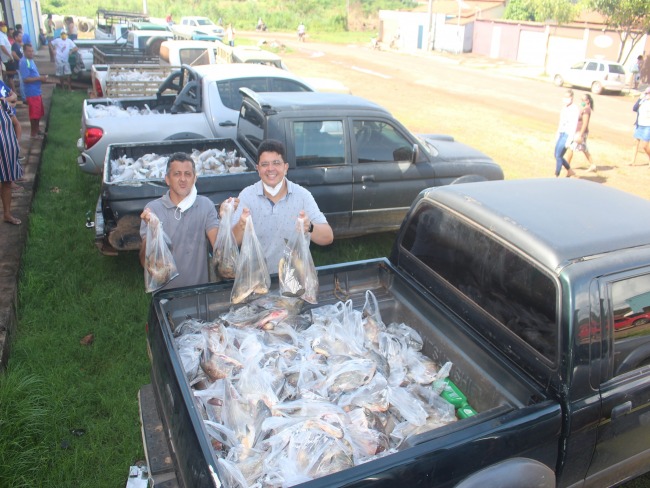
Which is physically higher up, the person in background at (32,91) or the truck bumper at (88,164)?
the person in background at (32,91)

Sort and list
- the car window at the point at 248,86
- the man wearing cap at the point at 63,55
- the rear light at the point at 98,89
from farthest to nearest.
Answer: the man wearing cap at the point at 63,55 < the rear light at the point at 98,89 < the car window at the point at 248,86

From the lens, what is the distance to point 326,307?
3457 mm

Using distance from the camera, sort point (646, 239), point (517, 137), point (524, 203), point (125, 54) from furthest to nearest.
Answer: point (125, 54)
point (517, 137)
point (524, 203)
point (646, 239)

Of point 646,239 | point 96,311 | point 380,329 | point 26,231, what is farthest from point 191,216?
point 26,231

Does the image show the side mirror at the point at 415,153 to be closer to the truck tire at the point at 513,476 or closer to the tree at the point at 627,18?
the truck tire at the point at 513,476

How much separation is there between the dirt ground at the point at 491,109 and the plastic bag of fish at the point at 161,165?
6062 mm

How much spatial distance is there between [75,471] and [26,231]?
168 inches

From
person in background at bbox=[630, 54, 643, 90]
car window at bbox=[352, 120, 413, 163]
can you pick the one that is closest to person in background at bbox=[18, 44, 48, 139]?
car window at bbox=[352, 120, 413, 163]

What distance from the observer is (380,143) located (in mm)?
6398

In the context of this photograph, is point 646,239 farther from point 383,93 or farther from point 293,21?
point 293,21

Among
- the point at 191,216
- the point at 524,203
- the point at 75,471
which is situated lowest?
the point at 75,471

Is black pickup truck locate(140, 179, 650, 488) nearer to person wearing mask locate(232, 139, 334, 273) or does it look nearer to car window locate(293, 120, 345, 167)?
person wearing mask locate(232, 139, 334, 273)

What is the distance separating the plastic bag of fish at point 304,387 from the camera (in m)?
2.30

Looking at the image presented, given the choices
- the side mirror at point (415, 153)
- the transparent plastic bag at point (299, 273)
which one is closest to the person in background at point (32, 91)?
the side mirror at point (415, 153)
